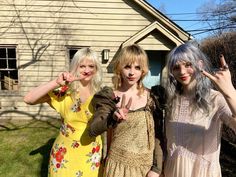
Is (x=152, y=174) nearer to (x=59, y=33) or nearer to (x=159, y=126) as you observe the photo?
(x=159, y=126)

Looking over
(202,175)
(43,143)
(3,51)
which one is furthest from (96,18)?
(202,175)

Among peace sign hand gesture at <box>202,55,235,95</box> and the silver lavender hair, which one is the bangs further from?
peace sign hand gesture at <box>202,55,235,95</box>

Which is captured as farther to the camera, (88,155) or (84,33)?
(84,33)

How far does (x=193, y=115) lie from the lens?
219cm

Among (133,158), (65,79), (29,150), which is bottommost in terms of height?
(29,150)

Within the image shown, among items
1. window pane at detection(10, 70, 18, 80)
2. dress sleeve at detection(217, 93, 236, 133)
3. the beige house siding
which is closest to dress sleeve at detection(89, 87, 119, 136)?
dress sleeve at detection(217, 93, 236, 133)

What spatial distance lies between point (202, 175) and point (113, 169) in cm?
68

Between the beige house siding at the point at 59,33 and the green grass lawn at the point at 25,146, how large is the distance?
2.95ft

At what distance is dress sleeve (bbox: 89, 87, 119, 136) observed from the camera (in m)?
2.19

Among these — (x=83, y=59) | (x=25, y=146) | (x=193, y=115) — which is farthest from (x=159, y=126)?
(x=25, y=146)

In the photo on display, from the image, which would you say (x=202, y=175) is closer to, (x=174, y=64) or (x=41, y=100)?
(x=174, y=64)

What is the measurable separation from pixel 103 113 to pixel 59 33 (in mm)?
7015

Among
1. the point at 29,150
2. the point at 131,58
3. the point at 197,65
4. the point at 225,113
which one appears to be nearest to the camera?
the point at 225,113

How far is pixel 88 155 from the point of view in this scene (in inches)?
97.6
